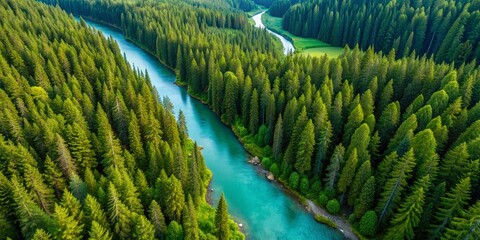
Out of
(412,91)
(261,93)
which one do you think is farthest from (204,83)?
(412,91)

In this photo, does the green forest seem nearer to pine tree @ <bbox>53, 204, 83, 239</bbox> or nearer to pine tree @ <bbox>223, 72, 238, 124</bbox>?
pine tree @ <bbox>53, 204, 83, 239</bbox>

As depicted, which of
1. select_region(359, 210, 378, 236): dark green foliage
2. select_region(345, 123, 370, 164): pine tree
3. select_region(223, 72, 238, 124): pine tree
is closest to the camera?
select_region(359, 210, 378, 236): dark green foliage

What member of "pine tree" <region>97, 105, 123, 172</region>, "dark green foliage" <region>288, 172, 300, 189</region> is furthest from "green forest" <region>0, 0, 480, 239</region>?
"dark green foliage" <region>288, 172, 300, 189</region>

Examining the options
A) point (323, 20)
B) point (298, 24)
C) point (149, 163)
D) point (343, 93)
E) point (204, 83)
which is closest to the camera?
point (149, 163)

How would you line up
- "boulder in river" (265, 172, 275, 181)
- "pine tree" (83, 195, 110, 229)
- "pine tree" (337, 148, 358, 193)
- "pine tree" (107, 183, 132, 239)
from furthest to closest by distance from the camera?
"boulder in river" (265, 172, 275, 181) < "pine tree" (337, 148, 358, 193) < "pine tree" (107, 183, 132, 239) < "pine tree" (83, 195, 110, 229)

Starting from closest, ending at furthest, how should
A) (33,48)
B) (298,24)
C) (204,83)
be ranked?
(33,48) → (204,83) → (298,24)

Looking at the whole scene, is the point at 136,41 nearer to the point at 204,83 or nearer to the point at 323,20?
the point at 204,83

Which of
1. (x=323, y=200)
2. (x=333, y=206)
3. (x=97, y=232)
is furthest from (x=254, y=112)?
(x=97, y=232)

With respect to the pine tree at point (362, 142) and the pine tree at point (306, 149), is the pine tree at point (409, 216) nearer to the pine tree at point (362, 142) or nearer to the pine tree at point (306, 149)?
the pine tree at point (362, 142)
